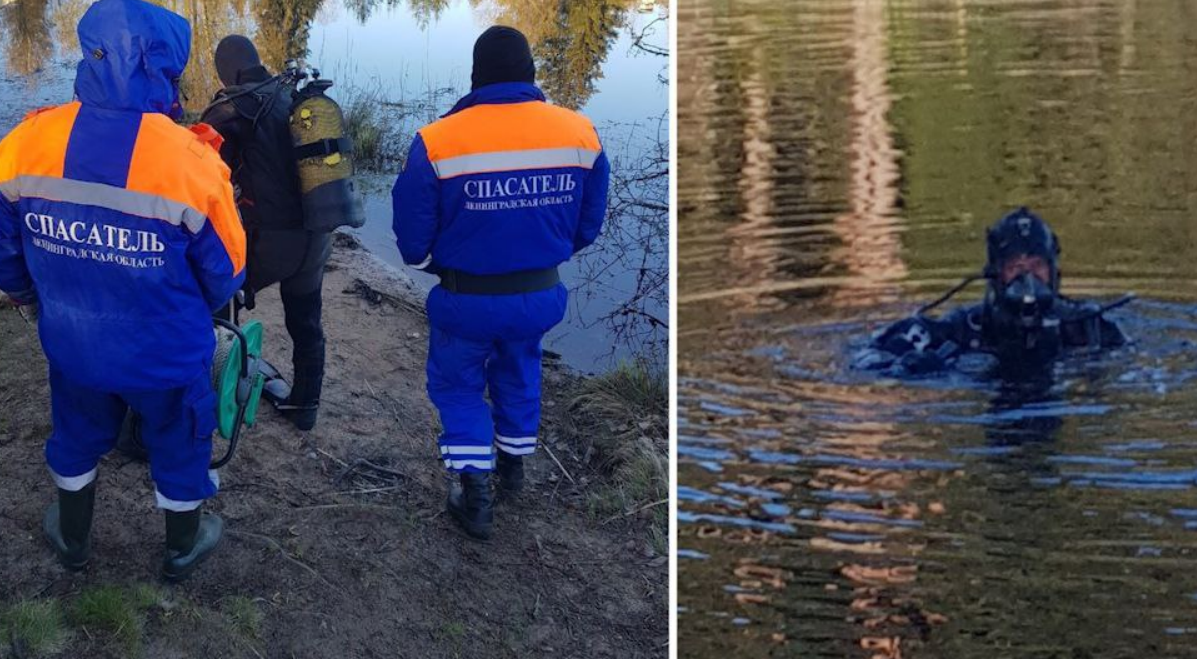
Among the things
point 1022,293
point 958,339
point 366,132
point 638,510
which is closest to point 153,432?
point 638,510

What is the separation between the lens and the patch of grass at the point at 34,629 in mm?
2252

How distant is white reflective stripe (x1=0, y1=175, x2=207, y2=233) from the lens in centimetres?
213

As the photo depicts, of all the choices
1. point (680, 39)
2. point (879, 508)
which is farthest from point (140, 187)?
point (879, 508)

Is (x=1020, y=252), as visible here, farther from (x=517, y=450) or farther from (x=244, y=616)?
(x=244, y=616)

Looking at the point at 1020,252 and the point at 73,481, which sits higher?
the point at 1020,252

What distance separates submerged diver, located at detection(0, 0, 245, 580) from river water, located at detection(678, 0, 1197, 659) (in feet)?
3.23

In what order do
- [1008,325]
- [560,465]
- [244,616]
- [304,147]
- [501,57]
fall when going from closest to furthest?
[1008,325] → [244,616] → [501,57] → [304,147] → [560,465]

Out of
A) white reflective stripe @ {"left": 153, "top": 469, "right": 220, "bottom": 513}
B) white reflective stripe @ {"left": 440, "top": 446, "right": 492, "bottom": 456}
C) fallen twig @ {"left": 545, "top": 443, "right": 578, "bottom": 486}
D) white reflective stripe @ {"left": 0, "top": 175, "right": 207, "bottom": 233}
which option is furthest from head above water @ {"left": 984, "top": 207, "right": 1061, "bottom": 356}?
white reflective stripe @ {"left": 153, "top": 469, "right": 220, "bottom": 513}

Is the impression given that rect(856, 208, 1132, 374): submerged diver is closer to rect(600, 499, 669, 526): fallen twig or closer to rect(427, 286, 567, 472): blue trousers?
rect(427, 286, 567, 472): blue trousers

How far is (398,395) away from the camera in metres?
3.73

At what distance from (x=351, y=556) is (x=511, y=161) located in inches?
39.9

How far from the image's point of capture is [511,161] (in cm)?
262

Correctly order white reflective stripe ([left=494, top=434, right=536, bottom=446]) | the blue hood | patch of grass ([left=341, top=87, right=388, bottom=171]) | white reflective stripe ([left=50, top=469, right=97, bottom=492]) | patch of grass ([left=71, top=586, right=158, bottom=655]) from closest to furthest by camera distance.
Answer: the blue hood
patch of grass ([left=71, top=586, right=158, bottom=655])
white reflective stripe ([left=50, top=469, right=97, bottom=492])
white reflective stripe ([left=494, top=434, right=536, bottom=446])
patch of grass ([left=341, top=87, right=388, bottom=171])

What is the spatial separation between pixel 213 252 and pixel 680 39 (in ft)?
3.60
